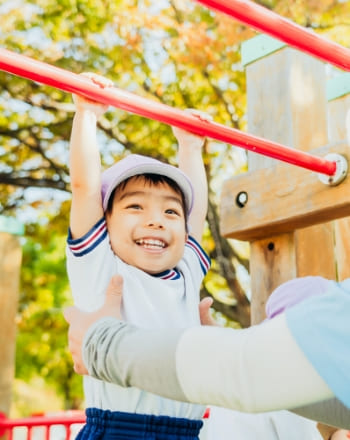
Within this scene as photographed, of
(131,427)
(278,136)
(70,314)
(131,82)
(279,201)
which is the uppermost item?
(131,82)

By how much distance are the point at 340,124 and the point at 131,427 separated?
5.12ft

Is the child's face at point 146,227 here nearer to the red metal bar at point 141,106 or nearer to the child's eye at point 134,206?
the child's eye at point 134,206

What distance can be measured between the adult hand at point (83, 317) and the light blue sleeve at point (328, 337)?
57 cm

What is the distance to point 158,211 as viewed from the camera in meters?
1.62

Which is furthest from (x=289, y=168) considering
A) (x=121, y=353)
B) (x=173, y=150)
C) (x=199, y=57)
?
(x=173, y=150)

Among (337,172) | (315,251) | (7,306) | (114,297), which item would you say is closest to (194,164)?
(337,172)

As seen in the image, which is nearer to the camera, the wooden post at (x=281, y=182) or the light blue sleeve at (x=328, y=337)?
the light blue sleeve at (x=328, y=337)

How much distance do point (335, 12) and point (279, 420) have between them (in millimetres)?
4179

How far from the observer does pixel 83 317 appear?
4.32ft

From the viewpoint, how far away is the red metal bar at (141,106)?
1.37m

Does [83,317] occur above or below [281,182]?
below

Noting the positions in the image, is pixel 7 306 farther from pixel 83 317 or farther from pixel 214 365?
pixel 214 365

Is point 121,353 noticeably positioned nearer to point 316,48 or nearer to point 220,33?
point 316,48

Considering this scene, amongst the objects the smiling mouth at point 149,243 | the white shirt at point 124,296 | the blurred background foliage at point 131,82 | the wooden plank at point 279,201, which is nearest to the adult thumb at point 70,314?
the white shirt at point 124,296
